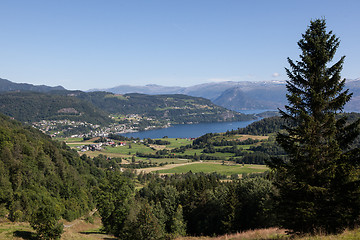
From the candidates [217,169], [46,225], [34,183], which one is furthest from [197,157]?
[46,225]

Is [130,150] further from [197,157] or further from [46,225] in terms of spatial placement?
[46,225]

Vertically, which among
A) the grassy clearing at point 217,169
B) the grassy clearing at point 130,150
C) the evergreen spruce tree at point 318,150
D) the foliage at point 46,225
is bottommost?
the grassy clearing at point 130,150

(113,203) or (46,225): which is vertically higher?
(46,225)

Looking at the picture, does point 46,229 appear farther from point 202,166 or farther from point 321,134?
point 202,166

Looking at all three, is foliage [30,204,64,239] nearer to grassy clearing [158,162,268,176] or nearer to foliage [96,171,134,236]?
foliage [96,171,134,236]

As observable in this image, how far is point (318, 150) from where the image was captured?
629 inches

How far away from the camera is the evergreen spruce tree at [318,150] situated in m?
15.8

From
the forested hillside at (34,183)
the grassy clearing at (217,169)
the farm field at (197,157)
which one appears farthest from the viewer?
the farm field at (197,157)

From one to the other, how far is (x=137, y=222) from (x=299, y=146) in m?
23.9

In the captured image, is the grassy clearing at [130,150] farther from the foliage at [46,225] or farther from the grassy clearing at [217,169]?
the foliage at [46,225]

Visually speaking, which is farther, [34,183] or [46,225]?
[34,183]

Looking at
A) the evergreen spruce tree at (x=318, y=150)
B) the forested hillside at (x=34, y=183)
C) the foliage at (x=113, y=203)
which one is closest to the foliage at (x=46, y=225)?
the foliage at (x=113, y=203)

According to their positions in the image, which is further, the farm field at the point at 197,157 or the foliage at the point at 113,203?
the farm field at the point at 197,157

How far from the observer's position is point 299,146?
17.3m
